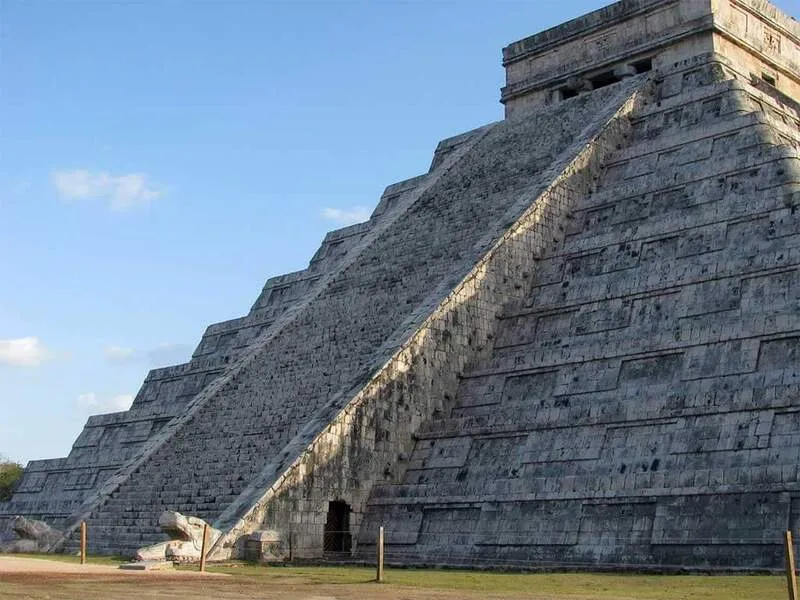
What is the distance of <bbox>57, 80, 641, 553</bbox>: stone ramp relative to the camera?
55.6ft

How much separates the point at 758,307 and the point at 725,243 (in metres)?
1.68

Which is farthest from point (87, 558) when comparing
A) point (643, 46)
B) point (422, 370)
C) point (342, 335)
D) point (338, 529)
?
point (643, 46)

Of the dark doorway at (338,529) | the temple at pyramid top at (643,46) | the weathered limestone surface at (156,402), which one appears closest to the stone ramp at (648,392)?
the dark doorway at (338,529)

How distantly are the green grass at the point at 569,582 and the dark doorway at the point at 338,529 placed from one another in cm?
234

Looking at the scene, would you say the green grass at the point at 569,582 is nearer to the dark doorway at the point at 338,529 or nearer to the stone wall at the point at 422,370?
the stone wall at the point at 422,370

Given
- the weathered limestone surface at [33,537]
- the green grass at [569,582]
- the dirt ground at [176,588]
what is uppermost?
the weathered limestone surface at [33,537]

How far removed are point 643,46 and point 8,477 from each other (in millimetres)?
34752

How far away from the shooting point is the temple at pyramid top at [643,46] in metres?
21.2

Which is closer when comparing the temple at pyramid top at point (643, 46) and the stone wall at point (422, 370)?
the stone wall at point (422, 370)

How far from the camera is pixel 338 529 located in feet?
50.9

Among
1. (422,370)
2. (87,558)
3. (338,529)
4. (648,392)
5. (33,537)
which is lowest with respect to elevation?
(87,558)

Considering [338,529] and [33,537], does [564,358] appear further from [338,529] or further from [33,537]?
[33,537]

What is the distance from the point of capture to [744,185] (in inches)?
634

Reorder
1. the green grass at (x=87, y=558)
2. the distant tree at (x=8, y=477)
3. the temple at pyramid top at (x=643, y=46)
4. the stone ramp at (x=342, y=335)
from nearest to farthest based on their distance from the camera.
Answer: the green grass at (x=87, y=558)
the stone ramp at (x=342, y=335)
the temple at pyramid top at (x=643, y=46)
the distant tree at (x=8, y=477)
